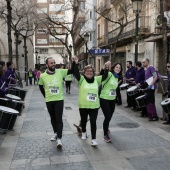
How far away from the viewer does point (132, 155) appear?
17.9 ft

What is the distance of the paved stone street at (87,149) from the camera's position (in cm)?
498

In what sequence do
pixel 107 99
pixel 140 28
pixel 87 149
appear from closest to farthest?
pixel 87 149 < pixel 107 99 < pixel 140 28

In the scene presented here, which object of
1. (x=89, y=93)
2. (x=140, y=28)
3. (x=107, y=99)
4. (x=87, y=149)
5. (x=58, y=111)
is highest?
(x=140, y=28)

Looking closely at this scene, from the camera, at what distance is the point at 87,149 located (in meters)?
5.79

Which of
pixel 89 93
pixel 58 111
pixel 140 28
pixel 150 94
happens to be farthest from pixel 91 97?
pixel 140 28

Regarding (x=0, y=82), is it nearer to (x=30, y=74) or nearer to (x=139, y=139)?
(x=139, y=139)

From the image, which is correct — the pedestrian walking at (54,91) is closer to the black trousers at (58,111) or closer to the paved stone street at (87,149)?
the black trousers at (58,111)

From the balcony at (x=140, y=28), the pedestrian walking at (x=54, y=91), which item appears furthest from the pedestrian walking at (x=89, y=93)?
the balcony at (x=140, y=28)

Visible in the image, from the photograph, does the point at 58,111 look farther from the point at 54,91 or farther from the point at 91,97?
the point at 91,97

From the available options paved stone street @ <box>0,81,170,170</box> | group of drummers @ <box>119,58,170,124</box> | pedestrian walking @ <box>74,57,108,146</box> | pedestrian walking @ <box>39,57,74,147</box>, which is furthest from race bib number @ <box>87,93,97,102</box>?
group of drummers @ <box>119,58,170,124</box>

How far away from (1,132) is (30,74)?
2359 cm

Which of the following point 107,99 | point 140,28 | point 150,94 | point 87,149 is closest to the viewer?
point 87,149

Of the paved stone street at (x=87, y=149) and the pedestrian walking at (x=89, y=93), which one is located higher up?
the pedestrian walking at (x=89, y=93)

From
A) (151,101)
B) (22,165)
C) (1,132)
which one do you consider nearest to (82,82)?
(22,165)
